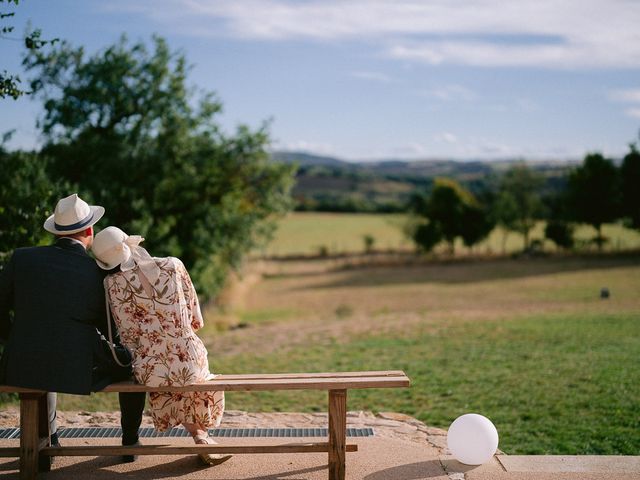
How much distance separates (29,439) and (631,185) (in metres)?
48.4

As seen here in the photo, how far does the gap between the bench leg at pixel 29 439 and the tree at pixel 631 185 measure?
154ft

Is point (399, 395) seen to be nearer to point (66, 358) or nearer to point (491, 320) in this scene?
point (66, 358)

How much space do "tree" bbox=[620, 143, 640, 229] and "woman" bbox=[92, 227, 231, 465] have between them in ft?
152

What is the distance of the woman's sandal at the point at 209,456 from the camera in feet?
17.0

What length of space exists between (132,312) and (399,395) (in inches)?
203

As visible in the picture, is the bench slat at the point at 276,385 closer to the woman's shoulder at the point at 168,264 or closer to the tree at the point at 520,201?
the woman's shoulder at the point at 168,264

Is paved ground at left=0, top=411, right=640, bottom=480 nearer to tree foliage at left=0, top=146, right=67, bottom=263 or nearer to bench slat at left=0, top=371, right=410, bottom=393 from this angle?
bench slat at left=0, top=371, right=410, bottom=393

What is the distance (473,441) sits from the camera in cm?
521

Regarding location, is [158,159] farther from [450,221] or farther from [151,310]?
[450,221]

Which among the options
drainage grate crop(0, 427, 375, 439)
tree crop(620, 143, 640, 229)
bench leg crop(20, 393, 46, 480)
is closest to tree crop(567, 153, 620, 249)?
tree crop(620, 143, 640, 229)

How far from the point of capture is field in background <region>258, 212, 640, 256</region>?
58469 mm

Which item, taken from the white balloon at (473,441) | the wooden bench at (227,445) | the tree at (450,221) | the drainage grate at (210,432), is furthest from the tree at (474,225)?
the wooden bench at (227,445)

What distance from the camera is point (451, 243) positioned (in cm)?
5728

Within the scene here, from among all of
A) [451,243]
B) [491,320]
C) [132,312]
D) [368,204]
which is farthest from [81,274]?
[368,204]
